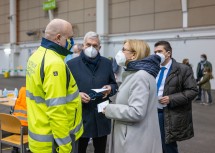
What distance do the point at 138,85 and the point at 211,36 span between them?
35.9 feet

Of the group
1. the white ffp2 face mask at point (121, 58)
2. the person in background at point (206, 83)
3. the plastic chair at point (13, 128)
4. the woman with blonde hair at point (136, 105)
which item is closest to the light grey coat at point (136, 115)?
the woman with blonde hair at point (136, 105)

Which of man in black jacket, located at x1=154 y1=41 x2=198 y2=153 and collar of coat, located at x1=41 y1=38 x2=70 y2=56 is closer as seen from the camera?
collar of coat, located at x1=41 y1=38 x2=70 y2=56

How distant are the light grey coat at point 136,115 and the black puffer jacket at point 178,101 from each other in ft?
2.34

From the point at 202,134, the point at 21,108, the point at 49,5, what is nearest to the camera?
the point at 21,108

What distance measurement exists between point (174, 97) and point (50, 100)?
4.69 ft

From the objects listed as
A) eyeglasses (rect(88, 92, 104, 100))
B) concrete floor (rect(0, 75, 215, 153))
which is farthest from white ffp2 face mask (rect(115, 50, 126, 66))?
concrete floor (rect(0, 75, 215, 153))

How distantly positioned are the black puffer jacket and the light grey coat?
714 mm

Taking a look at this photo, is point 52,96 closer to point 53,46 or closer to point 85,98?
point 53,46

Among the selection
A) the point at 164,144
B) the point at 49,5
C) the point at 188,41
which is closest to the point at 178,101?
the point at 164,144

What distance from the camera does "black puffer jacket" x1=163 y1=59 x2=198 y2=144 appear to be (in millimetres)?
3084

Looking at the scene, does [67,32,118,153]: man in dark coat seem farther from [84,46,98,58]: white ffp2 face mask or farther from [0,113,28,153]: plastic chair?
[0,113,28,153]: plastic chair

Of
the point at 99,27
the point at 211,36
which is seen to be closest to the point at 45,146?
the point at 211,36

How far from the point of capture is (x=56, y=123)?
2.15 m

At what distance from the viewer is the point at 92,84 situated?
321cm
